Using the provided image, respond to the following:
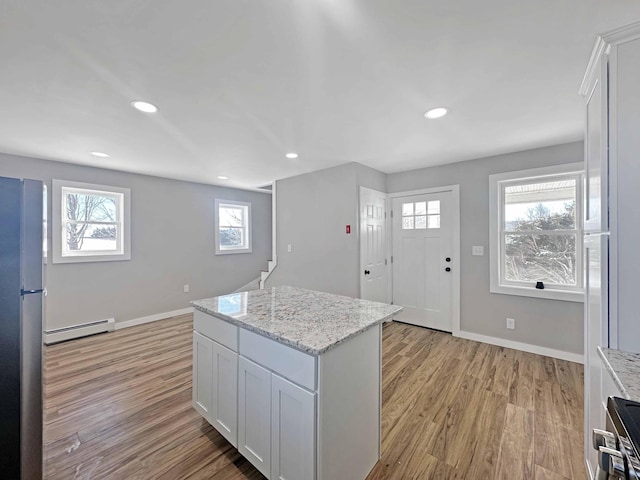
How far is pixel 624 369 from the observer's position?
3.09 feet

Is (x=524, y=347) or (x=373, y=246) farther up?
(x=373, y=246)

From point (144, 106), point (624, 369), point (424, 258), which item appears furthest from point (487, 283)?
point (144, 106)

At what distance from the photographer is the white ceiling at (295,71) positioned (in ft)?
3.99

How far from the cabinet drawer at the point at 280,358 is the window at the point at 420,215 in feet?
10.3

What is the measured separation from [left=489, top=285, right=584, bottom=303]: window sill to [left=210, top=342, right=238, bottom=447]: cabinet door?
10.4 ft

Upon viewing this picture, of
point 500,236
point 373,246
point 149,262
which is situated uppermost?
point 500,236

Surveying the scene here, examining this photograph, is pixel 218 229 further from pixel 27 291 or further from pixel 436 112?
pixel 436 112

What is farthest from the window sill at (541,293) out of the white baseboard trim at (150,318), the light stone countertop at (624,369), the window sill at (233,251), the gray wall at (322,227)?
the white baseboard trim at (150,318)

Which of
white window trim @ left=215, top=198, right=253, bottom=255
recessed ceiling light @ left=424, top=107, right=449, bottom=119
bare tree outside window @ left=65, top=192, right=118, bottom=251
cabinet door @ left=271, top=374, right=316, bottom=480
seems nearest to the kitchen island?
cabinet door @ left=271, top=374, right=316, bottom=480

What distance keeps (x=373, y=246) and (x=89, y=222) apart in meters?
4.01

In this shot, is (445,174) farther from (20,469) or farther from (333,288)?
(20,469)

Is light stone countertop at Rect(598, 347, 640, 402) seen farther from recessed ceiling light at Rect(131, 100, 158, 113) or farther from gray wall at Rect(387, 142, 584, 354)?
recessed ceiling light at Rect(131, 100, 158, 113)

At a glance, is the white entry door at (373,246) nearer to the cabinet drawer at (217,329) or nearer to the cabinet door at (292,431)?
the cabinet drawer at (217,329)

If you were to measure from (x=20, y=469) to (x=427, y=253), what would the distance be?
3.99 m
